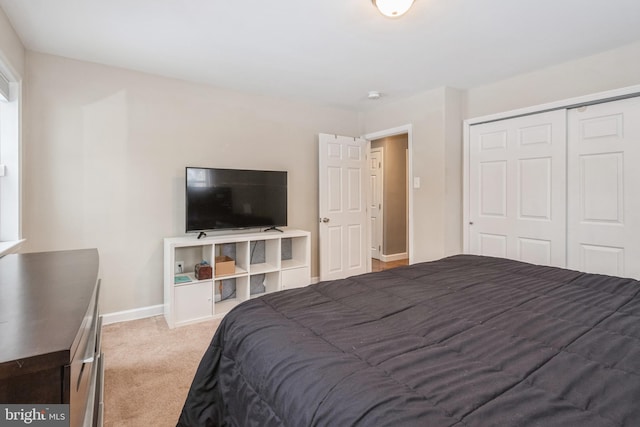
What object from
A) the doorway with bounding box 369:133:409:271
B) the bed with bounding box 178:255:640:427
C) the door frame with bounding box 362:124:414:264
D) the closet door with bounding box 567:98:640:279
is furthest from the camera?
the doorway with bounding box 369:133:409:271

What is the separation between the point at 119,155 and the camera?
309 centimetres

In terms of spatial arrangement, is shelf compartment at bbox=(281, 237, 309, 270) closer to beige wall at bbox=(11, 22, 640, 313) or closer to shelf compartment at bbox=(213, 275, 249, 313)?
beige wall at bbox=(11, 22, 640, 313)

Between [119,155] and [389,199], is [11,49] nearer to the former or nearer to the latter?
[119,155]

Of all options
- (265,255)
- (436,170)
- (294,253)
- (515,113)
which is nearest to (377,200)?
(436,170)

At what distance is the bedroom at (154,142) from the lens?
9.13 ft

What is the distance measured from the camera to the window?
2453mm

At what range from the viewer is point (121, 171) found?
3.11 meters

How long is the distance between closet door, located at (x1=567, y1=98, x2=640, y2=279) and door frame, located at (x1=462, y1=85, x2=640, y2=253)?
0.27 ft

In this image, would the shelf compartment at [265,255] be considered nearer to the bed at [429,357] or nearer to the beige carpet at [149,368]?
the beige carpet at [149,368]

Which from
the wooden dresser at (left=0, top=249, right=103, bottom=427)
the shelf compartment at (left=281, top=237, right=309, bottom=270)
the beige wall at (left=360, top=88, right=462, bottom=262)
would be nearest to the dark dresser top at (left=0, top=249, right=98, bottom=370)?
the wooden dresser at (left=0, top=249, right=103, bottom=427)

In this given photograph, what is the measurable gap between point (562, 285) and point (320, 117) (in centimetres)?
339

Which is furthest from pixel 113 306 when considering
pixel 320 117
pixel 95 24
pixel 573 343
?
pixel 573 343

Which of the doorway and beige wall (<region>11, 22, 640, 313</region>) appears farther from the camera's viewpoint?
the doorway

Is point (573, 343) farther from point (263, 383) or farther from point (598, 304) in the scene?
point (263, 383)
